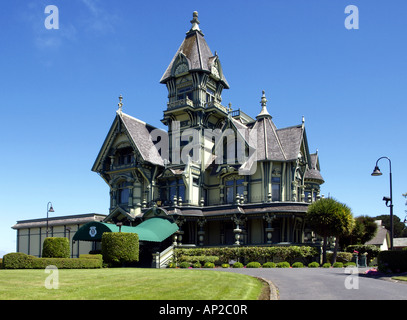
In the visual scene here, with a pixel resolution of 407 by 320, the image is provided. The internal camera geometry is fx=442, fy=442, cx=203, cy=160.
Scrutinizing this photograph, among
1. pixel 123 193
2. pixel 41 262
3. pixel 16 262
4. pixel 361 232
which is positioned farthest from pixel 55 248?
pixel 361 232

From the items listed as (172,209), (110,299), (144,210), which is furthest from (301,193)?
(110,299)

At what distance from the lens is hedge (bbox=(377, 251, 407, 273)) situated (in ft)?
87.4

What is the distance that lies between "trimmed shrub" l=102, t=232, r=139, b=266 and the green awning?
404 cm

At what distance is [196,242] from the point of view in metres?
47.8

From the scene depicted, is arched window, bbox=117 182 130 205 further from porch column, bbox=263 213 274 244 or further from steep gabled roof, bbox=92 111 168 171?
porch column, bbox=263 213 274 244

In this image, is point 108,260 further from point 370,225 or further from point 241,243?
point 370,225

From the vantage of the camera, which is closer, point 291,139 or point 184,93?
point 291,139

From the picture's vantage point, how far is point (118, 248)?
34.3m

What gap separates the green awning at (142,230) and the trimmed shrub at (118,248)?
404 cm

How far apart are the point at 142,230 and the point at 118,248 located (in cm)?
670

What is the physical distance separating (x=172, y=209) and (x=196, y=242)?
5.19 meters

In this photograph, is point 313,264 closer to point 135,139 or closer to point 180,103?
point 180,103

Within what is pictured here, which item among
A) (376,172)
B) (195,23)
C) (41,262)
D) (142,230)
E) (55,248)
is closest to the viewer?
(376,172)
